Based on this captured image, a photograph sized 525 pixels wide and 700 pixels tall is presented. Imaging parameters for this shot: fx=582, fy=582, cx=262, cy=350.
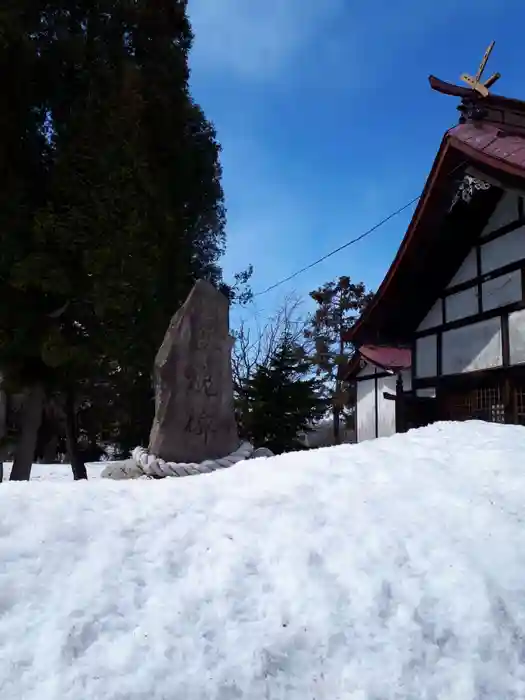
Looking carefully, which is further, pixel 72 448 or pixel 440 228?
pixel 72 448

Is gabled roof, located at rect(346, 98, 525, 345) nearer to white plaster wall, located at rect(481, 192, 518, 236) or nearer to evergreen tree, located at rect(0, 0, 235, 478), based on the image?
white plaster wall, located at rect(481, 192, 518, 236)

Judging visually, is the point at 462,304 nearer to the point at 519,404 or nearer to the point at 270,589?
the point at 519,404

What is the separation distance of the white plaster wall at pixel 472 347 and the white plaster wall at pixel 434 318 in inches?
11.5

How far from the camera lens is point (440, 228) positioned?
8.53 metres

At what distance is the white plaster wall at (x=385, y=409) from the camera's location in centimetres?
1223

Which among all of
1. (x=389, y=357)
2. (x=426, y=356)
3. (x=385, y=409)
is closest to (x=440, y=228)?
(x=426, y=356)

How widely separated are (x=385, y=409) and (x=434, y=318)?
3.78m

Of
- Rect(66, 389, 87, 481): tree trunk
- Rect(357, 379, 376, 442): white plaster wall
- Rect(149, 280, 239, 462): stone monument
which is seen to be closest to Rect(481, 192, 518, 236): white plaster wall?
Rect(149, 280, 239, 462): stone monument

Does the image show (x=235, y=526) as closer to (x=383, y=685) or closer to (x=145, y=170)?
(x=383, y=685)

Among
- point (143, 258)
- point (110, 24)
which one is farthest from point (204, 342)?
point (110, 24)

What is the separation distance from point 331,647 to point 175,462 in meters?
4.06

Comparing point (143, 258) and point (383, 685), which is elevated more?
point (143, 258)

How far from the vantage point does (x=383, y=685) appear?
2.44 meters

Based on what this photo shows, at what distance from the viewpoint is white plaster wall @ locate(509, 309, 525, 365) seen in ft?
23.5
